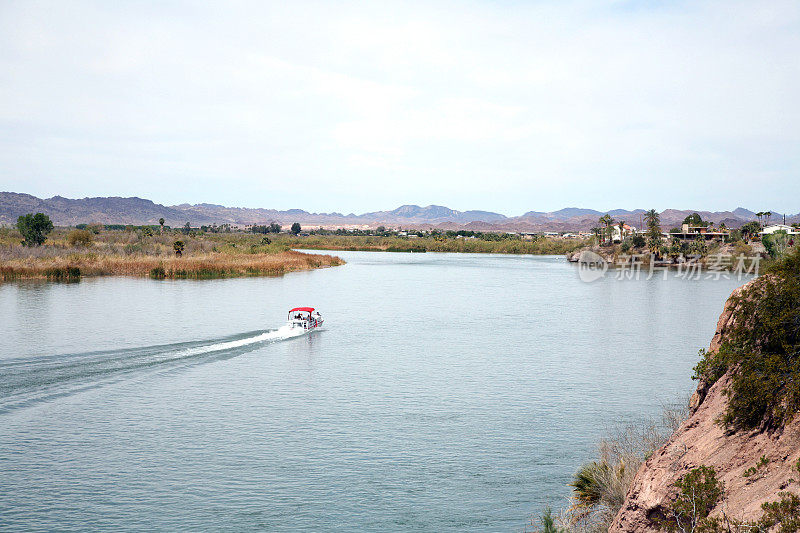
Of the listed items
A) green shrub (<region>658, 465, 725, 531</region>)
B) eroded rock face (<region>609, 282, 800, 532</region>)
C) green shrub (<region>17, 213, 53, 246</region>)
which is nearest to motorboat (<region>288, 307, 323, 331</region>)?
eroded rock face (<region>609, 282, 800, 532</region>)

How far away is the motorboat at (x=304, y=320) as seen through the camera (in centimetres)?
3878

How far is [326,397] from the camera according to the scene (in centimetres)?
2405

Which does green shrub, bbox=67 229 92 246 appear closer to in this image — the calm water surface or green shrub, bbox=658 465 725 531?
the calm water surface

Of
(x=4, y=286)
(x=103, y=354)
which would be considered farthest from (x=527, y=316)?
(x=4, y=286)

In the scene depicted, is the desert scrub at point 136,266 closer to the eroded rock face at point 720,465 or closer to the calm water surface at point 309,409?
the calm water surface at point 309,409

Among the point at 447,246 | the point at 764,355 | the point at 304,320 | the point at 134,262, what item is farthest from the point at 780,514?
the point at 447,246

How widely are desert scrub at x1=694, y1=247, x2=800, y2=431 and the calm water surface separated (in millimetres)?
5428

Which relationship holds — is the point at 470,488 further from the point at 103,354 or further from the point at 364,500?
the point at 103,354

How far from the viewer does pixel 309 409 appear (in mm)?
22422

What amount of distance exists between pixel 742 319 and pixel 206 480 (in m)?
12.2

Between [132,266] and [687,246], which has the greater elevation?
[687,246]

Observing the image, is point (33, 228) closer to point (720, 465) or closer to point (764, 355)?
point (764, 355)

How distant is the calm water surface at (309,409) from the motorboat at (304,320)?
35.4 inches

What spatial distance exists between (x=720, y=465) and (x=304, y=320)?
102ft
